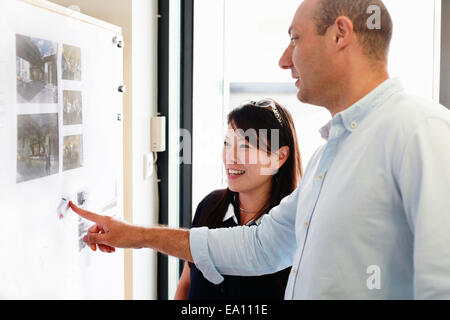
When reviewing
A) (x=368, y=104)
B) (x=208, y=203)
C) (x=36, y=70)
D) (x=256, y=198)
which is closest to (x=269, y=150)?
(x=256, y=198)

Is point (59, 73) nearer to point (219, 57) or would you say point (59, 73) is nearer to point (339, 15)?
point (339, 15)

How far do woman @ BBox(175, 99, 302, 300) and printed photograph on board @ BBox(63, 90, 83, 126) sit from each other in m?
0.56

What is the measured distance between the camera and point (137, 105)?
168 centimetres

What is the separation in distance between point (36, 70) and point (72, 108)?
0.60ft

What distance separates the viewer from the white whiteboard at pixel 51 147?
92cm

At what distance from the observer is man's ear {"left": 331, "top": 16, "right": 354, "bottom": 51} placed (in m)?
0.91

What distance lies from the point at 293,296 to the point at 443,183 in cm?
39

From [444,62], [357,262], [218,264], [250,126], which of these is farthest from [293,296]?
[444,62]

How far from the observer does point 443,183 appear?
690mm

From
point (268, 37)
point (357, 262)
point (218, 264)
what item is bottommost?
point (218, 264)

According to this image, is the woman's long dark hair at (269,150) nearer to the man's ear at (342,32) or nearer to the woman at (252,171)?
the woman at (252,171)

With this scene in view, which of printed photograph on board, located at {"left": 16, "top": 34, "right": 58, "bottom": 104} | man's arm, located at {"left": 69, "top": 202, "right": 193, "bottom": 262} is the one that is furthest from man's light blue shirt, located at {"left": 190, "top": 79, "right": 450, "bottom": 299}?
printed photograph on board, located at {"left": 16, "top": 34, "right": 58, "bottom": 104}

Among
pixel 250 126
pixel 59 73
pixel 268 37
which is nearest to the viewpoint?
pixel 59 73

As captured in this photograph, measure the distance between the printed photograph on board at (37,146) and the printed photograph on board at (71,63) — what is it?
0.12 m
